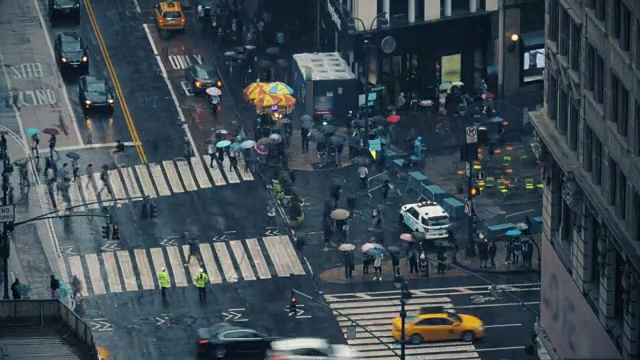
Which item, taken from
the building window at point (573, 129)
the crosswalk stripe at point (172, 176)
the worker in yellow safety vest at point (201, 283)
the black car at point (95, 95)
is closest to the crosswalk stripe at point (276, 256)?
the worker in yellow safety vest at point (201, 283)

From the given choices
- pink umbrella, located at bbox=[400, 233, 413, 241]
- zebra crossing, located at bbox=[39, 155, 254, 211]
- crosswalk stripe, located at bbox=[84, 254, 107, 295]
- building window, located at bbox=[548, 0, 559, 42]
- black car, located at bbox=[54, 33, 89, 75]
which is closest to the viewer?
building window, located at bbox=[548, 0, 559, 42]

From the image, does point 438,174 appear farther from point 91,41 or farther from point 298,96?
point 91,41

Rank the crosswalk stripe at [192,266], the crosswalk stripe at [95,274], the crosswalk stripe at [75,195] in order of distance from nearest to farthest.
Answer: the crosswalk stripe at [95,274] < the crosswalk stripe at [192,266] < the crosswalk stripe at [75,195]

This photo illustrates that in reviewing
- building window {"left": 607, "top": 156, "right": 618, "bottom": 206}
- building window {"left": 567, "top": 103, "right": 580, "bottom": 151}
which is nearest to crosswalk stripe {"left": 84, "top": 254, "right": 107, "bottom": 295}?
building window {"left": 567, "top": 103, "right": 580, "bottom": 151}

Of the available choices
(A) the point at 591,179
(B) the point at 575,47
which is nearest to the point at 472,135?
(B) the point at 575,47

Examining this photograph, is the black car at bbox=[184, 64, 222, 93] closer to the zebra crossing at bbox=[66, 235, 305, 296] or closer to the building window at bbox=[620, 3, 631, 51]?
the zebra crossing at bbox=[66, 235, 305, 296]

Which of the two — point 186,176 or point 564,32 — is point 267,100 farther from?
point 564,32

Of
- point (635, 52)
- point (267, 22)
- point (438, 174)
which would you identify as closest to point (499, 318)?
point (438, 174)

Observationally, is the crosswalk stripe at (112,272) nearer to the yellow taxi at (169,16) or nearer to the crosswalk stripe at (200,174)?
the crosswalk stripe at (200,174)
